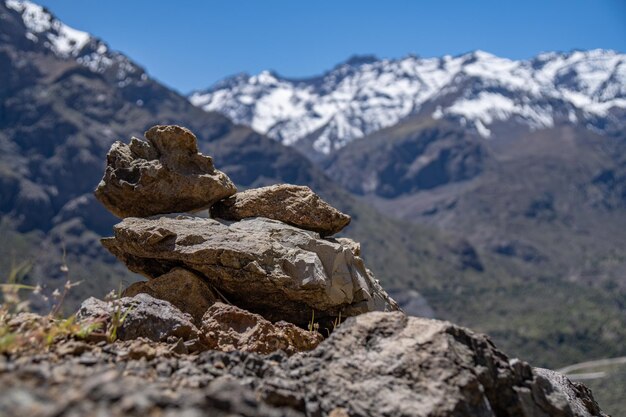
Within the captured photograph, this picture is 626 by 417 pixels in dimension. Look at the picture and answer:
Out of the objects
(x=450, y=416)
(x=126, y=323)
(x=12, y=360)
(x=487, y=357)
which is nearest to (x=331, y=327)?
(x=126, y=323)

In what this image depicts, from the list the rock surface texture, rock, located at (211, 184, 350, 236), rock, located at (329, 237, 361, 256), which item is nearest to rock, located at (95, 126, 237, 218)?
rock, located at (211, 184, 350, 236)

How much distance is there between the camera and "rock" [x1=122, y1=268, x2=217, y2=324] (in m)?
14.8

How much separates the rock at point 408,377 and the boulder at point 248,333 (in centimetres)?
272

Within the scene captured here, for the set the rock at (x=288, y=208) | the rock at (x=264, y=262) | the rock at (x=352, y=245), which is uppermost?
the rock at (x=288, y=208)

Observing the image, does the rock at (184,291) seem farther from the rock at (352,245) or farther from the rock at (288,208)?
the rock at (352,245)

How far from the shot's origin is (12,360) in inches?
329

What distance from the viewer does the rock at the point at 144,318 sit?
11.9 meters

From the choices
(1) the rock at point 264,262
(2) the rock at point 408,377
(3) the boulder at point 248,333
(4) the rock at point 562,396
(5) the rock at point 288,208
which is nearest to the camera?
(2) the rock at point 408,377

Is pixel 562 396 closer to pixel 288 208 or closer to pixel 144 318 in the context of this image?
pixel 144 318

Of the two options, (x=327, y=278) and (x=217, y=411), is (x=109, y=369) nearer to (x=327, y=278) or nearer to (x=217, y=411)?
(x=217, y=411)

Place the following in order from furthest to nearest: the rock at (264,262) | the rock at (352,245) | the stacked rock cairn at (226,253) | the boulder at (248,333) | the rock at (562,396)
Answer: the rock at (352,245)
the rock at (264,262)
the stacked rock cairn at (226,253)
the boulder at (248,333)
the rock at (562,396)

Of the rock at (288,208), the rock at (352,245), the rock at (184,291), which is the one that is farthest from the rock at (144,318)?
the rock at (352,245)

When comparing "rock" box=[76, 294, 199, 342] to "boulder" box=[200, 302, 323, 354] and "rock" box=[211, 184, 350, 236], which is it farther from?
"rock" box=[211, 184, 350, 236]

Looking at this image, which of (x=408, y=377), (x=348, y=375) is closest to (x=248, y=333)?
(x=348, y=375)
